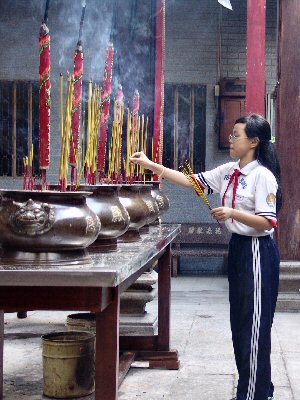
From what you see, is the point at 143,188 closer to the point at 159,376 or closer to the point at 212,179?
the point at 212,179

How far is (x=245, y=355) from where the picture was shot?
4074 mm

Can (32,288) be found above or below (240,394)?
above

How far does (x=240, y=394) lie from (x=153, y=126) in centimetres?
381

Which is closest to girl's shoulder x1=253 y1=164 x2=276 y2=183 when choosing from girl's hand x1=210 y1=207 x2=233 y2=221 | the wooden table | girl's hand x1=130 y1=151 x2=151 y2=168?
girl's hand x1=210 y1=207 x2=233 y2=221

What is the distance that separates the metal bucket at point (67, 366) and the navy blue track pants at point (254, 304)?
0.85m

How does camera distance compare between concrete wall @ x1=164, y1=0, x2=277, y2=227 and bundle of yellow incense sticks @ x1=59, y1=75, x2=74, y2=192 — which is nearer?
bundle of yellow incense sticks @ x1=59, y1=75, x2=74, y2=192

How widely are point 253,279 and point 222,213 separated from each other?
0.40 m

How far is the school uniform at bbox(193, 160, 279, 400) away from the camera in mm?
4016

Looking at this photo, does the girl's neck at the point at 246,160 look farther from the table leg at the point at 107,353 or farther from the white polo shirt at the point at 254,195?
the table leg at the point at 107,353

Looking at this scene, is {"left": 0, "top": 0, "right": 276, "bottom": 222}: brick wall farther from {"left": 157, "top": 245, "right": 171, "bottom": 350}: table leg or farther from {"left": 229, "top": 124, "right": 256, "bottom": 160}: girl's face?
{"left": 229, "top": 124, "right": 256, "bottom": 160}: girl's face

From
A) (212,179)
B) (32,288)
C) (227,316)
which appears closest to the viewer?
(32,288)

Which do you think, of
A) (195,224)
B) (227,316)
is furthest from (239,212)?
(195,224)

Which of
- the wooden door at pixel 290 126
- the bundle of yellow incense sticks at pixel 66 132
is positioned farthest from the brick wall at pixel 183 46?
the bundle of yellow incense sticks at pixel 66 132

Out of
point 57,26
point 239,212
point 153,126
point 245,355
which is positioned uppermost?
point 57,26
